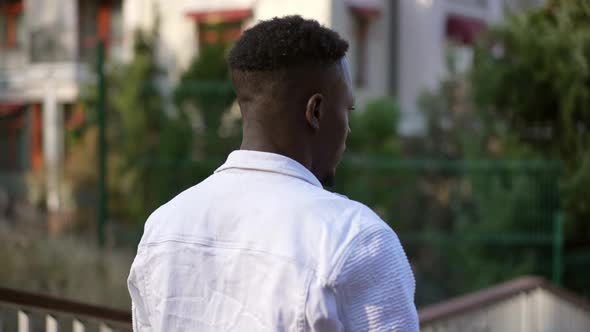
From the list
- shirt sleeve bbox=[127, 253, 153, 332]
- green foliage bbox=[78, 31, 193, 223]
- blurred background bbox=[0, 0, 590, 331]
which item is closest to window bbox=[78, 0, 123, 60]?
blurred background bbox=[0, 0, 590, 331]

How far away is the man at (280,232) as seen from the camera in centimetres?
140

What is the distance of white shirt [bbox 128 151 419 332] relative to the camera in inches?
54.9

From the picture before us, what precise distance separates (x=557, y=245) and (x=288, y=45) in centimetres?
780

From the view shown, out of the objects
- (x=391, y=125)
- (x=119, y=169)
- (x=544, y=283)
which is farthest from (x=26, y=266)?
(x=391, y=125)

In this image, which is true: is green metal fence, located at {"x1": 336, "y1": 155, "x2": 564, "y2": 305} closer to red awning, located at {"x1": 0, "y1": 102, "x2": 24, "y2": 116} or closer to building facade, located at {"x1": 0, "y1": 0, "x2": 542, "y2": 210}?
building facade, located at {"x1": 0, "y1": 0, "x2": 542, "y2": 210}

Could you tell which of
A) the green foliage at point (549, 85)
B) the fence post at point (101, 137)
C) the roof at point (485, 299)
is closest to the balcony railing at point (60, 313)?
the roof at point (485, 299)

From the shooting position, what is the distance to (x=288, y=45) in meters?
1.52

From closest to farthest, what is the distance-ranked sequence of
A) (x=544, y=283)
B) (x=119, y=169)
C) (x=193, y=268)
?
(x=193, y=268) → (x=544, y=283) → (x=119, y=169)

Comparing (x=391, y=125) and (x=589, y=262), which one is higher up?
(x=391, y=125)

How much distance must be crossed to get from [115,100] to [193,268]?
32.6ft

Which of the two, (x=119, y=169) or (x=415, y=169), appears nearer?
(x=415, y=169)

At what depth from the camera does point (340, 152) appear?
1.62 meters

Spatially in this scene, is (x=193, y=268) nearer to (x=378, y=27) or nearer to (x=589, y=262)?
(x=589, y=262)

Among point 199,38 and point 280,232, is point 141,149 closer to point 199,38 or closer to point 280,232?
point 199,38
